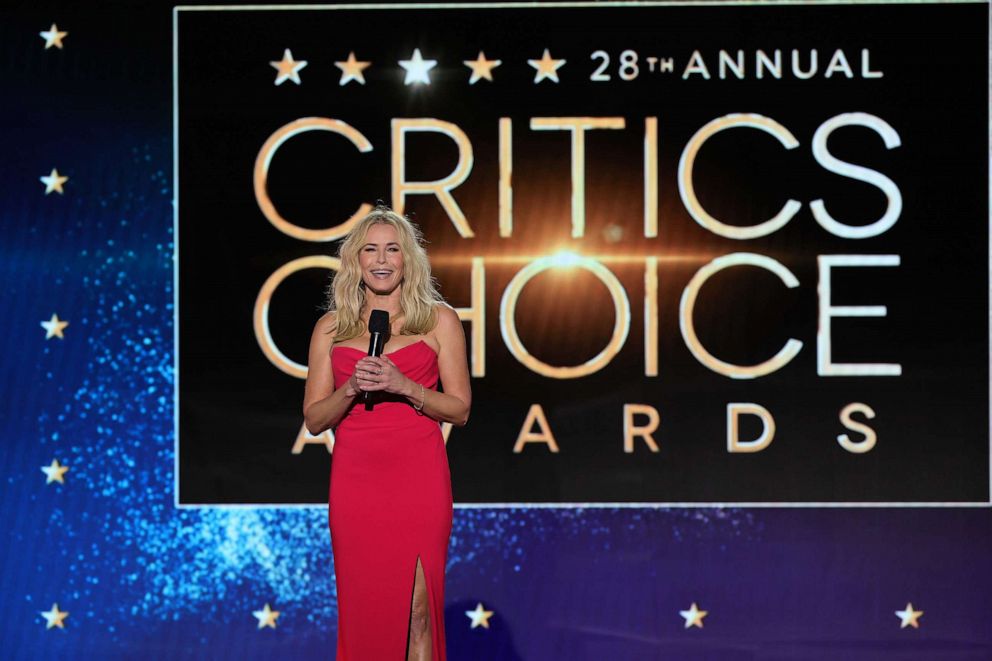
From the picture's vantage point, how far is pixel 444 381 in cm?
299

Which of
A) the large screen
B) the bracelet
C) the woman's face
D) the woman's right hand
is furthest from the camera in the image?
the large screen

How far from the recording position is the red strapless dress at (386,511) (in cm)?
289

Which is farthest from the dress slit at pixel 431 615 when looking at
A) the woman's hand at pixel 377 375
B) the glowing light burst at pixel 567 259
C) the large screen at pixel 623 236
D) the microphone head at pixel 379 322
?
the glowing light burst at pixel 567 259

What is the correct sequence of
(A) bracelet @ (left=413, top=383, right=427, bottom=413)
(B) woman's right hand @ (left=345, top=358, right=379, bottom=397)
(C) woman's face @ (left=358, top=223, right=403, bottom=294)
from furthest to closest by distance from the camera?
(C) woman's face @ (left=358, top=223, right=403, bottom=294) < (A) bracelet @ (left=413, top=383, right=427, bottom=413) < (B) woman's right hand @ (left=345, top=358, right=379, bottom=397)

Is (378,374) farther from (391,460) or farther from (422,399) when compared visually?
(391,460)

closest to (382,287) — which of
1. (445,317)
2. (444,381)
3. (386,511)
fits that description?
(445,317)

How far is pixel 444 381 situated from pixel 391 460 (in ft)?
0.82

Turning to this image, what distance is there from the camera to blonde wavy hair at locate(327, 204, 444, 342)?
2955 millimetres

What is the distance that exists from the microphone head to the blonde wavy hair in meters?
0.17

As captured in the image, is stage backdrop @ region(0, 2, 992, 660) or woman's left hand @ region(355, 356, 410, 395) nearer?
woman's left hand @ region(355, 356, 410, 395)

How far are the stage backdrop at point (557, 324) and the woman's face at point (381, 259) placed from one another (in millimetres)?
1217

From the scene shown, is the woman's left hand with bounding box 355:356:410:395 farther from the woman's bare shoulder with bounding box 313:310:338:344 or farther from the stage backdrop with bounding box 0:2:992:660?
the stage backdrop with bounding box 0:2:992:660

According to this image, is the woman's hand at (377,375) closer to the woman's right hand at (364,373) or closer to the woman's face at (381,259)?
the woman's right hand at (364,373)

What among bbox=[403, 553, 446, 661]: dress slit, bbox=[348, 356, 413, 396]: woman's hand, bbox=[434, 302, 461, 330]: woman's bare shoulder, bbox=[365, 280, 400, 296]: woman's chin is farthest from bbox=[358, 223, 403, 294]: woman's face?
bbox=[403, 553, 446, 661]: dress slit
